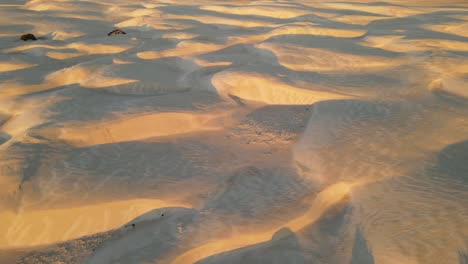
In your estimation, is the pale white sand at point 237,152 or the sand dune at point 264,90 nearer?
the pale white sand at point 237,152

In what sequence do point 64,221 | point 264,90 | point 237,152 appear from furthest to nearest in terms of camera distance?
point 264,90 → point 237,152 → point 64,221

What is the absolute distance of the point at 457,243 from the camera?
110 cm

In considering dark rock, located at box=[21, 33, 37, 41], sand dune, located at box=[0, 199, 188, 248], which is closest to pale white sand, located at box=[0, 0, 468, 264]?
sand dune, located at box=[0, 199, 188, 248]

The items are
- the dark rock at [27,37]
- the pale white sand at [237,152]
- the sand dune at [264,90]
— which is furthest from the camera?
the dark rock at [27,37]

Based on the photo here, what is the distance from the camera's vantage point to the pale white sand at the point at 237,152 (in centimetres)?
119

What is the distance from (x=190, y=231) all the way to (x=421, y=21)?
4.33m

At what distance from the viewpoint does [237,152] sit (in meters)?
1.74

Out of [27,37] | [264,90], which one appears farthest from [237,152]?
[27,37]

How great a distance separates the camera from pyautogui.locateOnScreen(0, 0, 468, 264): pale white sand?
1.19m

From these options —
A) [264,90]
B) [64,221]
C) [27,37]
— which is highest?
[27,37]

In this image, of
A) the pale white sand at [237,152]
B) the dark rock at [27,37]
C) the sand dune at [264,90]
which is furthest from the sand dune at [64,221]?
the dark rock at [27,37]

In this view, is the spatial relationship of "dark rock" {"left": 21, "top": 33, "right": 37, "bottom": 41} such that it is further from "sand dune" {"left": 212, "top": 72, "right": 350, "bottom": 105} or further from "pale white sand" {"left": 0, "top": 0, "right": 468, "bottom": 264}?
"sand dune" {"left": 212, "top": 72, "right": 350, "bottom": 105}

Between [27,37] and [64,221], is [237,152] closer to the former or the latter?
[64,221]

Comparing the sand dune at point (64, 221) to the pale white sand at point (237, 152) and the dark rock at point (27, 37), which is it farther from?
the dark rock at point (27, 37)
